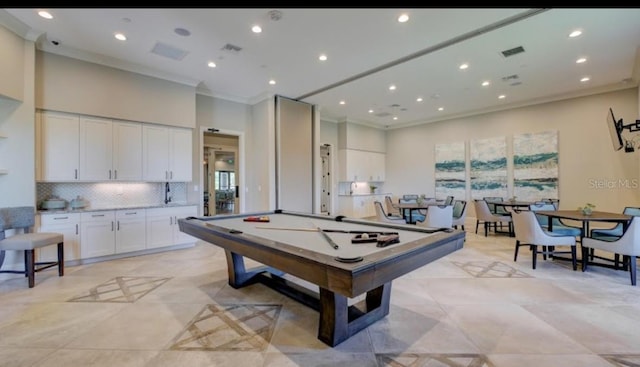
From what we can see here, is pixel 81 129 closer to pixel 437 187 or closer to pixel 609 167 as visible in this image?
pixel 437 187

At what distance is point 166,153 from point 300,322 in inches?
178

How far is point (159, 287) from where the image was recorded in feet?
11.5

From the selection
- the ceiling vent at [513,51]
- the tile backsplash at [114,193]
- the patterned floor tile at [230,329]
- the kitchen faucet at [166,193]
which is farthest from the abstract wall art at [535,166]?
the kitchen faucet at [166,193]

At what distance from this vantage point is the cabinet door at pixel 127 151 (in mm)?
4965

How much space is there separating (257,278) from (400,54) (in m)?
4.24

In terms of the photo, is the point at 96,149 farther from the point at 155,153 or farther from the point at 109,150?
the point at 155,153

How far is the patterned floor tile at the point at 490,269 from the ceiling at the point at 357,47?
11.4 ft

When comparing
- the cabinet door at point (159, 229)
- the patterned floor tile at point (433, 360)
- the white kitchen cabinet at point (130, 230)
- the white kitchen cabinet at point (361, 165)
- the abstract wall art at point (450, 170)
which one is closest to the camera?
the patterned floor tile at point (433, 360)

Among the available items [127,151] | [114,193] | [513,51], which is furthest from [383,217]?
[114,193]

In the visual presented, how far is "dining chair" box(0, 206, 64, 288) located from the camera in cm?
355

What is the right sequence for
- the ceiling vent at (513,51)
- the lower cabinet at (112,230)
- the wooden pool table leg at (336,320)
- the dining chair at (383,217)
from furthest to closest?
the dining chair at (383,217)
the ceiling vent at (513,51)
the lower cabinet at (112,230)
the wooden pool table leg at (336,320)

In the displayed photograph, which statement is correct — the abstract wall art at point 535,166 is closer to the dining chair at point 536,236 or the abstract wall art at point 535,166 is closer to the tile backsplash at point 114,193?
the dining chair at point 536,236

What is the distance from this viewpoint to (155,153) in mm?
5395

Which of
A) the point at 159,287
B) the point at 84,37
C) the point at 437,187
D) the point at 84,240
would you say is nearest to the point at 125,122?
the point at 84,37
